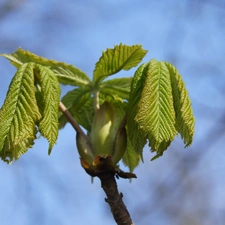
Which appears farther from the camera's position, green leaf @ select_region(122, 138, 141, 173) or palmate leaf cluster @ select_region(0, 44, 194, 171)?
green leaf @ select_region(122, 138, 141, 173)

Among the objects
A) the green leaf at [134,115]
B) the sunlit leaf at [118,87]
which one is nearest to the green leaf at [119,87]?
the sunlit leaf at [118,87]

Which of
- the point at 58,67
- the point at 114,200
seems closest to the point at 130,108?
the point at 114,200

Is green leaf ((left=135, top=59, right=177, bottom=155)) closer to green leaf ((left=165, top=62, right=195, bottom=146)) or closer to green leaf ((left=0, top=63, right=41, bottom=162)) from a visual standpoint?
green leaf ((left=165, top=62, right=195, bottom=146))

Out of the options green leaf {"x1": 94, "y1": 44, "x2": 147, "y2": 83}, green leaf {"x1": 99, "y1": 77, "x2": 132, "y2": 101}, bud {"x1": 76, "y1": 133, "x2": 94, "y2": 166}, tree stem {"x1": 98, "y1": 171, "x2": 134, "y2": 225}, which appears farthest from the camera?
green leaf {"x1": 99, "y1": 77, "x2": 132, "y2": 101}

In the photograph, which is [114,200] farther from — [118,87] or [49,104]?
[118,87]

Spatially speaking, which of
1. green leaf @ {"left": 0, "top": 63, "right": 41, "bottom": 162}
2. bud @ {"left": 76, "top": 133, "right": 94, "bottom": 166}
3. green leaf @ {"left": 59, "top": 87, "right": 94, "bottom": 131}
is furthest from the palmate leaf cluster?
green leaf @ {"left": 59, "top": 87, "right": 94, "bottom": 131}
